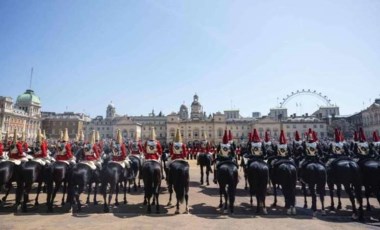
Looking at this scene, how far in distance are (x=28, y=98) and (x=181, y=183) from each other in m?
122

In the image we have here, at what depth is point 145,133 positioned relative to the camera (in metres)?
122

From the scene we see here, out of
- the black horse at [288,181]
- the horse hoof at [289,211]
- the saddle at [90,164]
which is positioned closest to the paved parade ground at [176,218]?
the horse hoof at [289,211]

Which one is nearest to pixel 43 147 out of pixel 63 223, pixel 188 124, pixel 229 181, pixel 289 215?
pixel 63 223

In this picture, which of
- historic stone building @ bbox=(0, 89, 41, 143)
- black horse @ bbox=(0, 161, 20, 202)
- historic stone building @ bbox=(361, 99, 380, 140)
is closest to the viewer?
black horse @ bbox=(0, 161, 20, 202)

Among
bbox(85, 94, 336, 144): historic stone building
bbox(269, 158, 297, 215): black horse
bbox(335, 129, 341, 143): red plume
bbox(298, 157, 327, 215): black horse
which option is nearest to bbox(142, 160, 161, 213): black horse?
bbox(269, 158, 297, 215): black horse

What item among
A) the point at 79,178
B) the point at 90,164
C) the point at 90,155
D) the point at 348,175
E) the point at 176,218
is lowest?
the point at 176,218

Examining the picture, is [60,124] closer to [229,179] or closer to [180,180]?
[180,180]

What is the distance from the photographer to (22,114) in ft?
330

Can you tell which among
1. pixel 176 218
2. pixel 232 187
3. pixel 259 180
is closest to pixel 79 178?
pixel 176 218

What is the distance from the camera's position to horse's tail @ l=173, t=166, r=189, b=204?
1136 cm

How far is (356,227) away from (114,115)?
138569 millimetres

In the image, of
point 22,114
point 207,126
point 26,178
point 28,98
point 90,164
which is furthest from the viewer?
point 207,126

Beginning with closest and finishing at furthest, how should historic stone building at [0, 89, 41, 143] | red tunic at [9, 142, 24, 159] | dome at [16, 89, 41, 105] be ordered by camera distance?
red tunic at [9, 142, 24, 159] < historic stone building at [0, 89, 41, 143] < dome at [16, 89, 41, 105]

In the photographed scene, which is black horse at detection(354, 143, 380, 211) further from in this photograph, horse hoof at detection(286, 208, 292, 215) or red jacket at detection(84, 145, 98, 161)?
red jacket at detection(84, 145, 98, 161)
